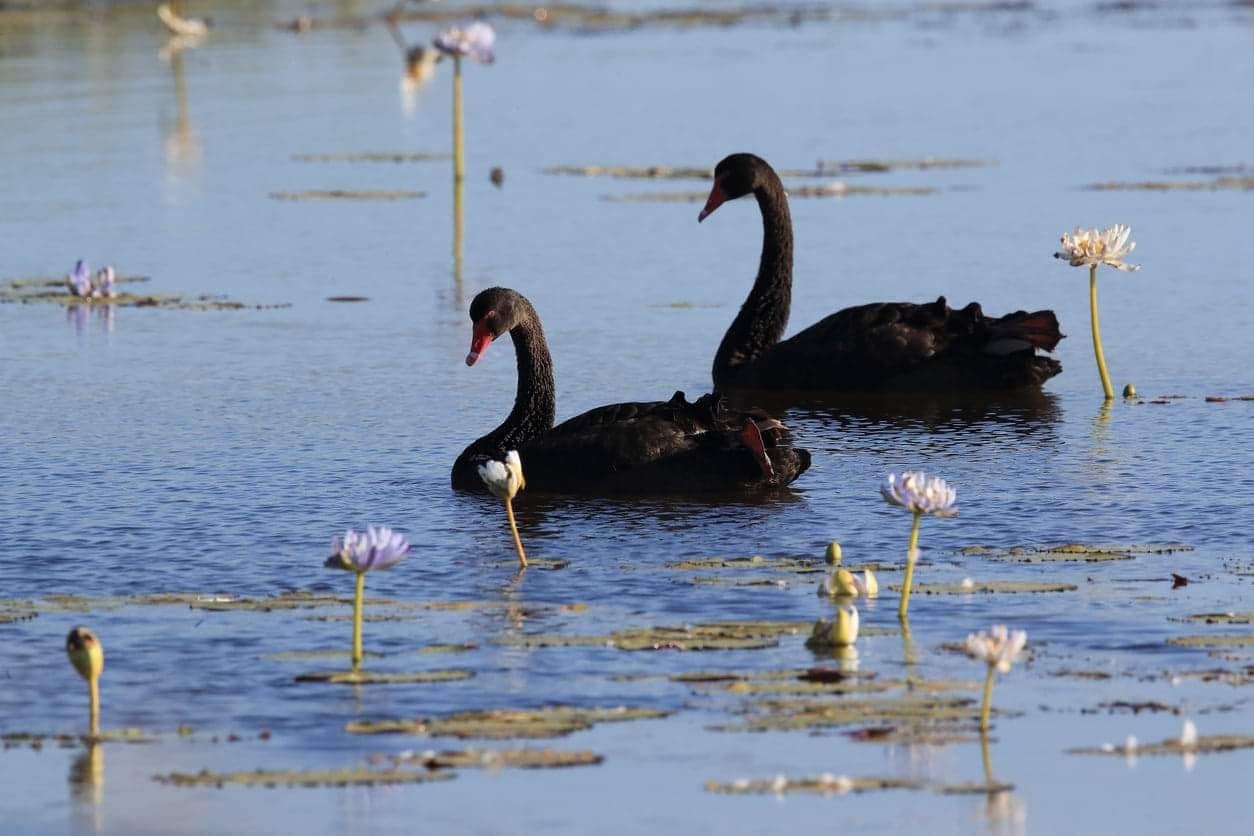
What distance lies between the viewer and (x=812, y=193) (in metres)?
20.8

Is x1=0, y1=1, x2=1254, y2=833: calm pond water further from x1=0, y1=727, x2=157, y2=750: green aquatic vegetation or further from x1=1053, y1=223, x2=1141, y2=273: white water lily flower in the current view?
x1=1053, y1=223, x2=1141, y2=273: white water lily flower

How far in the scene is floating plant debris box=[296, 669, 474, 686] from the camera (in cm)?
725

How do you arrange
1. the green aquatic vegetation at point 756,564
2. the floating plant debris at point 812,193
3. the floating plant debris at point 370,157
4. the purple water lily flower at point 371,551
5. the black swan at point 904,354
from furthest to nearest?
the floating plant debris at point 370,157, the floating plant debris at point 812,193, the black swan at point 904,354, the green aquatic vegetation at point 756,564, the purple water lily flower at point 371,551

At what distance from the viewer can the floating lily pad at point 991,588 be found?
27.2ft

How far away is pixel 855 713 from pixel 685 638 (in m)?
1.06

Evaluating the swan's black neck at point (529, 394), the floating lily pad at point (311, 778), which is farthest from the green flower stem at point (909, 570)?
the swan's black neck at point (529, 394)

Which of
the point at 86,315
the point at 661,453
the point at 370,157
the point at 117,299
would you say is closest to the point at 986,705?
the point at 661,453

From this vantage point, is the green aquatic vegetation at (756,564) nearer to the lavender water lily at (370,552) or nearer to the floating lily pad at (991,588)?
the floating lily pad at (991,588)

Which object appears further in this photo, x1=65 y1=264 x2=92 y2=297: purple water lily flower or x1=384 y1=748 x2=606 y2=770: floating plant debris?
x1=65 y1=264 x2=92 y2=297: purple water lily flower

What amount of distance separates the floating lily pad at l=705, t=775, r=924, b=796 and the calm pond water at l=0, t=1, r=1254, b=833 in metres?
0.03

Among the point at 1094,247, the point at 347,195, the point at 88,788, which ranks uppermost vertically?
the point at 347,195

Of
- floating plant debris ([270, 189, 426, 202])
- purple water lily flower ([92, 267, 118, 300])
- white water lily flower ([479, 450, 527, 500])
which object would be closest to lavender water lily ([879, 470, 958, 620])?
white water lily flower ([479, 450, 527, 500])

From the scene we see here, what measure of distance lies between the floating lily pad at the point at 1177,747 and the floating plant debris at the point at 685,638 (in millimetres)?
1403

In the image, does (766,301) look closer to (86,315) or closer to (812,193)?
(86,315)
